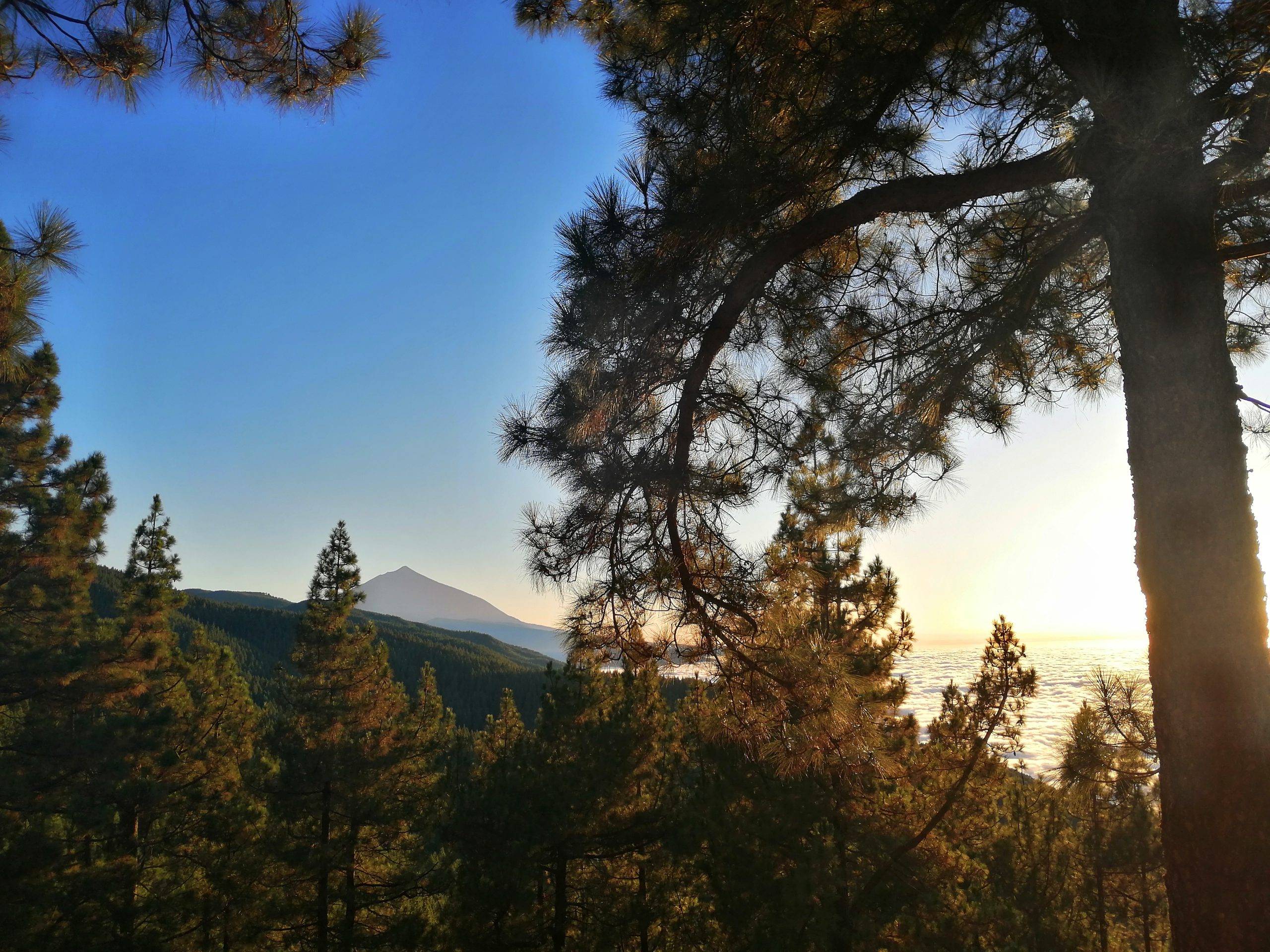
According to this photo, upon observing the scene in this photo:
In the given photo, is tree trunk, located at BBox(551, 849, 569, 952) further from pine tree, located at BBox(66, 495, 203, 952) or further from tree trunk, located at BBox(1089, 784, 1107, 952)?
tree trunk, located at BBox(1089, 784, 1107, 952)

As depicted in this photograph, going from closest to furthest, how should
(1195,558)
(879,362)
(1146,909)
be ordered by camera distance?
(1195,558), (879,362), (1146,909)

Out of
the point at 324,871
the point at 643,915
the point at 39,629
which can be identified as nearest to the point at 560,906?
the point at 643,915

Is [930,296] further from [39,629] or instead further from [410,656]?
[410,656]

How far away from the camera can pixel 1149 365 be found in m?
2.53

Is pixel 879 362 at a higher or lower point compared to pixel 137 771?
higher

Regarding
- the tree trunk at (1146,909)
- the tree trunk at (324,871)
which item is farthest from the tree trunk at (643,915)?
the tree trunk at (1146,909)

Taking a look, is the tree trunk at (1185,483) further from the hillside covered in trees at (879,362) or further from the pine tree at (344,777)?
the pine tree at (344,777)

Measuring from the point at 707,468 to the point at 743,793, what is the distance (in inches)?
265

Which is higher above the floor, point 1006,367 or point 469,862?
point 1006,367

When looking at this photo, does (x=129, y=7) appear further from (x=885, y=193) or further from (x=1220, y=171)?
(x=1220, y=171)

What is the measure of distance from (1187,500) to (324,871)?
46.1ft

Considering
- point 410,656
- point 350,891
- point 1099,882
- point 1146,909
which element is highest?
point 1099,882

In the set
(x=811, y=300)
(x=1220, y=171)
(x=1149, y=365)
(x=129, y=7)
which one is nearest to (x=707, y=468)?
(x=811, y=300)

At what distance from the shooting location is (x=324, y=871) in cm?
1220
